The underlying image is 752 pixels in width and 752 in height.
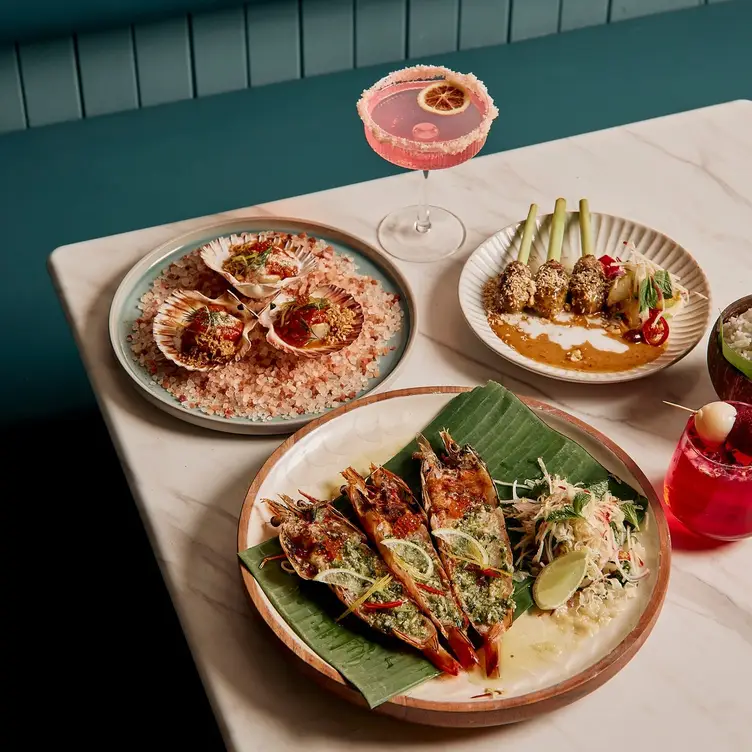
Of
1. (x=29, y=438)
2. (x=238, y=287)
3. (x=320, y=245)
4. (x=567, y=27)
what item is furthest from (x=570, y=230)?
(x=567, y=27)

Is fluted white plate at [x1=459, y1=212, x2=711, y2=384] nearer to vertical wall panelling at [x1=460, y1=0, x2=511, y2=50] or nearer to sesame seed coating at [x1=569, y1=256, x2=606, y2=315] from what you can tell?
sesame seed coating at [x1=569, y1=256, x2=606, y2=315]

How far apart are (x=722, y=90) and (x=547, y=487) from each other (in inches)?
82.8

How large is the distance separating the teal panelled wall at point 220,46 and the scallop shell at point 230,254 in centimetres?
127

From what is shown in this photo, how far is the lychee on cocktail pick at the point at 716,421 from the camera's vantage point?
1130 millimetres

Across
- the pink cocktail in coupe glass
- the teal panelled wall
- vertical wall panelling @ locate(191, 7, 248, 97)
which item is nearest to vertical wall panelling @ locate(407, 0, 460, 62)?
the teal panelled wall

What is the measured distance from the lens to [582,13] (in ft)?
9.84

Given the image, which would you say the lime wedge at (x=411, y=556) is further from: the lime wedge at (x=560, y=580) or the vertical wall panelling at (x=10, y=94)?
the vertical wall panelling at (x=10, y=94)

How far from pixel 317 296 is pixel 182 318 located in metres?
0.21

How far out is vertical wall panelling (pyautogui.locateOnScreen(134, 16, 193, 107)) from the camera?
2607mm

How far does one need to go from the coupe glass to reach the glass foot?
2.01 ft

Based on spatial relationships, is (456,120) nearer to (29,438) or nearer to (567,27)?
(29,438)

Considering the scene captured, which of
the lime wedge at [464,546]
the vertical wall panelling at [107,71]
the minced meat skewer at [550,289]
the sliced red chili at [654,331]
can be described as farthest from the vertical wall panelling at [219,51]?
the lime wedge at [464,546]

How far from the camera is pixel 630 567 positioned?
1.10m

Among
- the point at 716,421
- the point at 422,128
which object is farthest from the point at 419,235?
the point at 716,421
